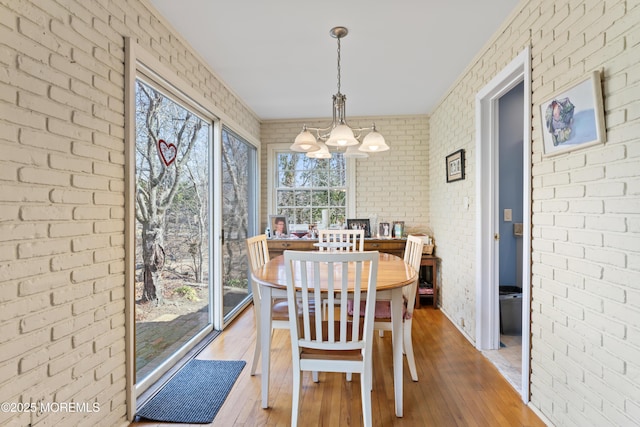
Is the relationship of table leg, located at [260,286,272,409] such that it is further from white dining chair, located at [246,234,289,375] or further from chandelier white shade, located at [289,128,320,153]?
chandelier white shade, located at [289,128,320,153]

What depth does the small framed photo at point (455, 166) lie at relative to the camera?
298cm

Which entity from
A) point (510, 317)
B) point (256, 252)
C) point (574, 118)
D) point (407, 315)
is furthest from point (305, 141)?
point (510, 317)

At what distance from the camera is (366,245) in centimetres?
382

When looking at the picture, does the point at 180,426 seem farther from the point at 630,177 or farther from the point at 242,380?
Result: the point at 630,177

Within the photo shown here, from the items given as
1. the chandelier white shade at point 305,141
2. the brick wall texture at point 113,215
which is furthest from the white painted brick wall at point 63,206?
the chandelier white shade at point 305,141

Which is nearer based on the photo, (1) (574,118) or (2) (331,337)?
(1) (574,118)

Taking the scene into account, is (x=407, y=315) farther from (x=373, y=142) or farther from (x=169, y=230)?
(x=169, y=230)

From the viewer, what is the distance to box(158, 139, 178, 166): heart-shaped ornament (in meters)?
2.21

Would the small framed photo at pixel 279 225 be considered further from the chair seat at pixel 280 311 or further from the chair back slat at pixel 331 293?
the chair back slat at pixel 331 293

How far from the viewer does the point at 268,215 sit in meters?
4.31

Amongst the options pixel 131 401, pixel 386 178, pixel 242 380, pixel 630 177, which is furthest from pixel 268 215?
pixel 630 177

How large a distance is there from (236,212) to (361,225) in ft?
5.51

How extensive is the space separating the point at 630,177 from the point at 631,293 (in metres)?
0.46

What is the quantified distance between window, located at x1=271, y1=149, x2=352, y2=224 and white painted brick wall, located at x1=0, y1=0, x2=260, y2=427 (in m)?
2.80
